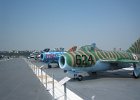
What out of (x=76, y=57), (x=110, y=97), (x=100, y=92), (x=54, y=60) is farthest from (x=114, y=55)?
(x=54, y=60)

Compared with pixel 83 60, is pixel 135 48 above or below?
above

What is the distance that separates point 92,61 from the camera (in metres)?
16.8

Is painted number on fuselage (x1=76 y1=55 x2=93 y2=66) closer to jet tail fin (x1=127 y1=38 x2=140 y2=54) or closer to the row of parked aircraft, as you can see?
the row of parked aircraft

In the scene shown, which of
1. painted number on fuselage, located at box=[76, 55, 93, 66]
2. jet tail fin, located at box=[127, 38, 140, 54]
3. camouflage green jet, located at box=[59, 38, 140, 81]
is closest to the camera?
camouflage green jet, located at box=[59, 38, 140, 81]

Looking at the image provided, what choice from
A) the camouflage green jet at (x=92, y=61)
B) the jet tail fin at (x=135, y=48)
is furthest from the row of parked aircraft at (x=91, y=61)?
the jet tail fin at (x=135, y=48)

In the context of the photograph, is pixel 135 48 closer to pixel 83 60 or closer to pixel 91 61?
pixel 91 61

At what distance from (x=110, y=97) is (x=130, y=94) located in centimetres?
141

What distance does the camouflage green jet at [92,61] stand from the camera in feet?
52.1

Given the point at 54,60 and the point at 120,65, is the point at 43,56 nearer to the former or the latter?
the point at 54,60

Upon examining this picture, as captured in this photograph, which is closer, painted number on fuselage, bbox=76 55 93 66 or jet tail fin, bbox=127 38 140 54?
painted number on fuselage, bbox=76 55 93 66

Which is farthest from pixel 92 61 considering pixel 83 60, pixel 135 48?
pixel 135 48

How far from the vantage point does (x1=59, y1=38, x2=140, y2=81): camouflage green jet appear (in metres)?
15.9

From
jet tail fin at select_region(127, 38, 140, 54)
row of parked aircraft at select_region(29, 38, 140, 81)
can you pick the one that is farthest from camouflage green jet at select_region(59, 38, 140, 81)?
jet tail fin at select_region(127, 38, 140, 54)

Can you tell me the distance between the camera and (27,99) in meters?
10.1
